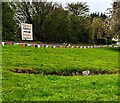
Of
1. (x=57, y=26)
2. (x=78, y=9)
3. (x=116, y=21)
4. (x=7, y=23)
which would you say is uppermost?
(x=78, y=9)

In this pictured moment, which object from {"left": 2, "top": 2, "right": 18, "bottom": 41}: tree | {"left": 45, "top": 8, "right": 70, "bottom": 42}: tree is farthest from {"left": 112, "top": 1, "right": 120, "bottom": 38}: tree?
{"left": 2, "top": 2, "right": 18, "bottom": 41}: tree

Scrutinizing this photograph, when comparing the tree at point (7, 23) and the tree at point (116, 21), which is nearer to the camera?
the tree at point (7, 23)

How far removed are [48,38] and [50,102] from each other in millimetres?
47383

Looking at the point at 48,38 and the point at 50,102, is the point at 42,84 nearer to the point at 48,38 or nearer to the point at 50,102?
the point at 50,102

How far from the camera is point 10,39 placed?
152 ft

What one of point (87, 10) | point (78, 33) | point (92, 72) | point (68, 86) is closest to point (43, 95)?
point (68, 86)

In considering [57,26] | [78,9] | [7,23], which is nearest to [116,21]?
[57,26]

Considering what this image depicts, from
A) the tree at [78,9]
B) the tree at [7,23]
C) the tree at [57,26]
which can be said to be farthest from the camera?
the tree at [78,9]

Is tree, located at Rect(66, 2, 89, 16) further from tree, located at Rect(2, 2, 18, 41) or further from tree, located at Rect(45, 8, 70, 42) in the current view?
tree, located at Rect(2, 2, 18, 41)

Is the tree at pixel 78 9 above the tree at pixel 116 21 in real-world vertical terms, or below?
above

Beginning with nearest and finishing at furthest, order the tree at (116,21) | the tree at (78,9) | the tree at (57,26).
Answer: the tree at (116,21) → the tree at (57,26) → the tree at (78,9)

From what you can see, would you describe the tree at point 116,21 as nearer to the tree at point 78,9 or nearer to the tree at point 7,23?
the tree at point 7,23

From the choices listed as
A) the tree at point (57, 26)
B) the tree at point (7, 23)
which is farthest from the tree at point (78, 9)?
the tree at point (7, 23)

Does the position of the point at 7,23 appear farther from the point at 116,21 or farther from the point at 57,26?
the point at 116,21
